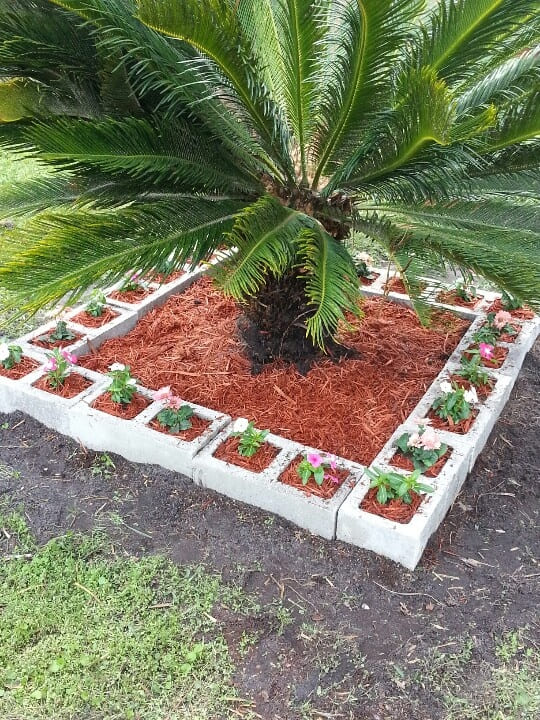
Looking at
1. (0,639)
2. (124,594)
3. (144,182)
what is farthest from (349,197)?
(0,639)

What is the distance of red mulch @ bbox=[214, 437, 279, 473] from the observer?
8.80ft

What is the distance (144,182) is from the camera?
2.65 m

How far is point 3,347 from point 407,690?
249 centimetres

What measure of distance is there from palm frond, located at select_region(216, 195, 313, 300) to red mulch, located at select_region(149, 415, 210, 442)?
738 mm

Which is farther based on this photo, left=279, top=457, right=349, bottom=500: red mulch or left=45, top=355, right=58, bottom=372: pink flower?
left=45, top=355, right=58, bottom=372: pink flower

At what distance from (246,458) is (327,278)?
34.8 inches

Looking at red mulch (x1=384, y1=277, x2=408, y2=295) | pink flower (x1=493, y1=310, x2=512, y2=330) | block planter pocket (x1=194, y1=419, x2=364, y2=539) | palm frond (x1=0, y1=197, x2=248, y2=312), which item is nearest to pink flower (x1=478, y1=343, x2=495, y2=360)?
pink flower (x1=493, y1=310, x2=512, y2=330)

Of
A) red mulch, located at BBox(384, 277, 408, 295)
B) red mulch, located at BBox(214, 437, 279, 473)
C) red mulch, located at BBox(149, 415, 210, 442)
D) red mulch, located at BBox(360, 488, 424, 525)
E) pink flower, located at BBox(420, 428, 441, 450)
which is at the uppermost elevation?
red mulch, located at BBox(384, 277, 408, 295)

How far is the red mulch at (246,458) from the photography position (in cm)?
268

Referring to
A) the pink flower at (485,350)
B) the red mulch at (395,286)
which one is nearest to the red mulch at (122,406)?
the pink flower at (485,350)

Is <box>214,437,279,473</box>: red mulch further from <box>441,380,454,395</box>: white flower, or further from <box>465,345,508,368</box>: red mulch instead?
<box>465,345,508,368</box>: red mulch

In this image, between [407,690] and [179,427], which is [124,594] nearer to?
[179,427]

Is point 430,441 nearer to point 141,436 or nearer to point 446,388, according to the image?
point 446,388

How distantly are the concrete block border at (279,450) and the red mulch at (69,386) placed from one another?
0.11ft
